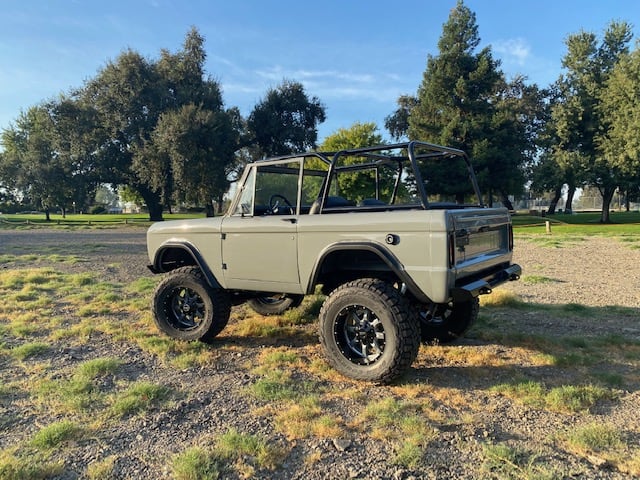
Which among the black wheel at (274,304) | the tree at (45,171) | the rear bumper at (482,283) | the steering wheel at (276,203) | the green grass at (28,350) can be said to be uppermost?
the tree at (45,171)

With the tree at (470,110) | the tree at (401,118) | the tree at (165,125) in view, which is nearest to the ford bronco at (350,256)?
the tree at (165,125)

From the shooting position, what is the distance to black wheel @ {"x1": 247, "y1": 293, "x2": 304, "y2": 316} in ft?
20.6

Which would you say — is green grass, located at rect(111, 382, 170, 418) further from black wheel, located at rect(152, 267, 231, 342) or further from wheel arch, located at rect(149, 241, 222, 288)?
wheel arch, located at rect(149, 241, 222, 288)

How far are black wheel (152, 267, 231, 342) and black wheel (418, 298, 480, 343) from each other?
87.0 inches

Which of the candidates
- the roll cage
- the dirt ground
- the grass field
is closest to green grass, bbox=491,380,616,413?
the dirt ground

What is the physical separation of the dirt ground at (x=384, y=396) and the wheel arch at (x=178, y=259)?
0.82 meters

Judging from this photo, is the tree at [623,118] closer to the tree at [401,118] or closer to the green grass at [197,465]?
the tree at [401,118]

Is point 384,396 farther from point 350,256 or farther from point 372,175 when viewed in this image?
point 372,175

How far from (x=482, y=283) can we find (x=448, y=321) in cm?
141

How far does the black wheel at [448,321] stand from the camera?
5.02 meters

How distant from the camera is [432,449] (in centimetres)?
287

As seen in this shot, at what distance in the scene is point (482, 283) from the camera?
12.5ft

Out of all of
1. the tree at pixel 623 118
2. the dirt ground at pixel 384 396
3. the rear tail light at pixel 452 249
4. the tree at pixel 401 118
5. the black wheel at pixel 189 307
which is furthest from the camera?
the tree at pixel 401 118

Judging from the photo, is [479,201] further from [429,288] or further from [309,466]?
[309,466]
